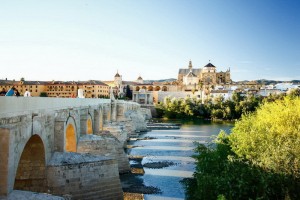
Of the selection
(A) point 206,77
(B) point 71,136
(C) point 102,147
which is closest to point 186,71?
(A) point 206,77

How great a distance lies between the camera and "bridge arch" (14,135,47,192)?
11281 millimetres

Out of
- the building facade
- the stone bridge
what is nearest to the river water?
the stone bridge

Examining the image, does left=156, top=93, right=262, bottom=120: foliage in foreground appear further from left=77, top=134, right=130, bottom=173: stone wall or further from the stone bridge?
the stone bridge

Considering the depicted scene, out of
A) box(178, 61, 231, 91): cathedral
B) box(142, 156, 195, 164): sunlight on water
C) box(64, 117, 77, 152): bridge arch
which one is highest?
box(178, 61, 231, 91): cathedral

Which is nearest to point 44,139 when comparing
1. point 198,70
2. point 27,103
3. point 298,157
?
point 27,103

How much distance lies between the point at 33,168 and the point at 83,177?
1693 millimetres

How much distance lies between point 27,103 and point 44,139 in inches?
83.8

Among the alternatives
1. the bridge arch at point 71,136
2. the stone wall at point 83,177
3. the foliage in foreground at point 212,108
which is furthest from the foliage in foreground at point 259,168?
the foliage in foreground at point 212,108

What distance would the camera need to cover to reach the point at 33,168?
1150cm

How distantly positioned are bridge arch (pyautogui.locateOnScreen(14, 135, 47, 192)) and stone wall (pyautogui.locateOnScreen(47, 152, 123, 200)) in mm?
268

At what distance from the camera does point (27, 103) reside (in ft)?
33.0

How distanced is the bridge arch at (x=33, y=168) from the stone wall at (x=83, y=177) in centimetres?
27

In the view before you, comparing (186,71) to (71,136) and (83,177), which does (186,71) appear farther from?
(83,177)

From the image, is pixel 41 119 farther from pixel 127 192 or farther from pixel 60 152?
pixel 127 192
